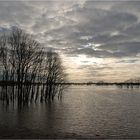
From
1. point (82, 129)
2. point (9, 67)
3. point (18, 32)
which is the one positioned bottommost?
point (82, 129)

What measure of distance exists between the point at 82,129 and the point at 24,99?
3819cm

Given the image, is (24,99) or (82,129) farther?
(24,99)

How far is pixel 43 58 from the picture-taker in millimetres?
74562

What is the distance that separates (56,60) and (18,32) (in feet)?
79.1

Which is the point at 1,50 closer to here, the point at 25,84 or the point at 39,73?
the point at 25,84

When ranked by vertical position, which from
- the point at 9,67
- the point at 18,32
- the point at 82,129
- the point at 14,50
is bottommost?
the point at 82,129

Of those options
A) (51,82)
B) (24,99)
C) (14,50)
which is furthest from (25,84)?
(51,82)

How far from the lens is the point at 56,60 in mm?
81750

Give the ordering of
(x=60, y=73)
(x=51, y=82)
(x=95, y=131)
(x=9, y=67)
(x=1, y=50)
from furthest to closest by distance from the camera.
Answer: (x=60, y=73) → (x=51, y=82) → (x=9, y=67) → (x=1, y=50) → (x=95, y=131)

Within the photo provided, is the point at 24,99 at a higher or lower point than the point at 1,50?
lower

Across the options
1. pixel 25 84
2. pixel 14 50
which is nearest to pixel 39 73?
pixel 25 84

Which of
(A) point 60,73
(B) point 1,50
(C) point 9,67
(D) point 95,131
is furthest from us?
(A) point 60,73

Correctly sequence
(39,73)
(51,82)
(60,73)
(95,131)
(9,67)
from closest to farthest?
1. (95,131)
2. (9,67)
3. (39,73)
4. (51,82)
5. (60,73)

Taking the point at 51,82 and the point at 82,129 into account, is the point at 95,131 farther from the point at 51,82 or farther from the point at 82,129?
the point at 51,82
